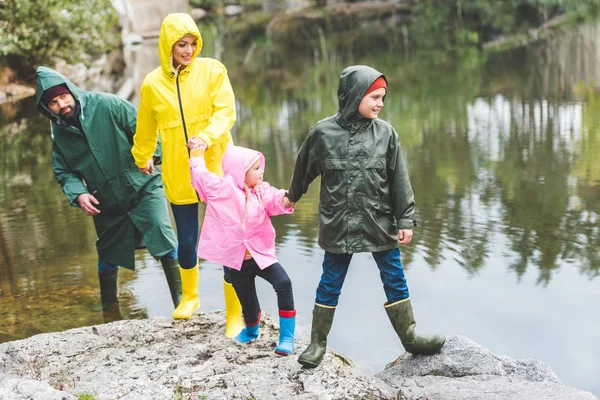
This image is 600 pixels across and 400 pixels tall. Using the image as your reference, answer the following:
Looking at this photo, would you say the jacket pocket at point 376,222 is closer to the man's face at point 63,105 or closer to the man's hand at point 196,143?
the man's hand at point 196,143

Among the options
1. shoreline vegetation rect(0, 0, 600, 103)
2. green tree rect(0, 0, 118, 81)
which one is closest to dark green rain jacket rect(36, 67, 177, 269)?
shoreline vegetation rect(0, 0, 600, 103)

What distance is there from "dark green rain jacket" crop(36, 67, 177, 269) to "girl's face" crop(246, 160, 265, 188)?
1.26m

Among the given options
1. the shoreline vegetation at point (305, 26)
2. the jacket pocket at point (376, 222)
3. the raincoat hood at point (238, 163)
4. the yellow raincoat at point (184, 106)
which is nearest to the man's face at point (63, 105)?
the yellow raincoat at point (184, 106)

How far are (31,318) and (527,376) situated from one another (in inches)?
141

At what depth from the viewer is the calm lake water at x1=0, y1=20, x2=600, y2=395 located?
5430mm

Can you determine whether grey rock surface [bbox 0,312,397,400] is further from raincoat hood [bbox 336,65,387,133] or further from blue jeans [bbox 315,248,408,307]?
raincoat hood [bbox 336,65,387,133]

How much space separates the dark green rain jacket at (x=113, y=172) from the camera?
5191 mm

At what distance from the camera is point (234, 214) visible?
422cm

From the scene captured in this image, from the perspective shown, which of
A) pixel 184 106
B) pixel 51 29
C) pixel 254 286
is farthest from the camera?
pixel 51 29

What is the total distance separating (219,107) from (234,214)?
715mm

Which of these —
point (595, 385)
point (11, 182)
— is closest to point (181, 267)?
point (595, 385)

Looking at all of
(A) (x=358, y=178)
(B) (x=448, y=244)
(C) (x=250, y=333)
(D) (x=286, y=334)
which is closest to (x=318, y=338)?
(D) (x=286, y=334)

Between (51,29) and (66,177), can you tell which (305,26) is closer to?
(51,29)

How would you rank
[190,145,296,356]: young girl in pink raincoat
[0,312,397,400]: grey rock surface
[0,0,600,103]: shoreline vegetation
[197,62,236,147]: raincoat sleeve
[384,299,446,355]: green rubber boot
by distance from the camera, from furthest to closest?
[0,0,600,103]: shoreline vegetation, [197,62,236,147]: raincoat sleeve, [190,145,296,356]: young girl in pink raincoat, [384,299,446,355]: green rubber boot, [0,312,397,400]: grey rock surface
